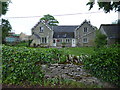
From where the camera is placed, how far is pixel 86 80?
183cm

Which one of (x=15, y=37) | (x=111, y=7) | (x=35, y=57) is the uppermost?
(x=111, y=7)

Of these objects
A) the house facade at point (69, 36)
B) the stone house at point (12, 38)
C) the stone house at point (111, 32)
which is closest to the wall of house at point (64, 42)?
the house facade at point (69, 36)

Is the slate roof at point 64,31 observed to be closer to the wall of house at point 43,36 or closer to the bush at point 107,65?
the wall of house at point 43,36

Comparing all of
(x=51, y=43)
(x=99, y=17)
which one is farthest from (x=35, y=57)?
(x=99, y=17)

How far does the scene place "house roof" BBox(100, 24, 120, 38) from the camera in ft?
8.45

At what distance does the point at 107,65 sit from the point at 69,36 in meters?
1.23

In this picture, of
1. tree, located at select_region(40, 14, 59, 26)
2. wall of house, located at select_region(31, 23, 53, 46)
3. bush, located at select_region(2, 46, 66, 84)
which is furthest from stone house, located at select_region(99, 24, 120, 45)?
bush, located at select_region(2, 46, 66, 84)

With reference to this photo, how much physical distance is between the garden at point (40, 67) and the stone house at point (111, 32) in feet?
2.58

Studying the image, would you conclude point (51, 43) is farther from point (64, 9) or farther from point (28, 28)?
point (64, 9)

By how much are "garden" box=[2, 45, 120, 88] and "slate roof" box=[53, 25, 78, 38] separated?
32.7 inches

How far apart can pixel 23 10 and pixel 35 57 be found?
4.05 ft

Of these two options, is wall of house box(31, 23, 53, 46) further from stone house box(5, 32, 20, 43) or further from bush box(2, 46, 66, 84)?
bush box(2, 46, 66, 84)

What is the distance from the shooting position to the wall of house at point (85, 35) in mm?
2513

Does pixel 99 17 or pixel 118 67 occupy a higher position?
pixel 99 17
